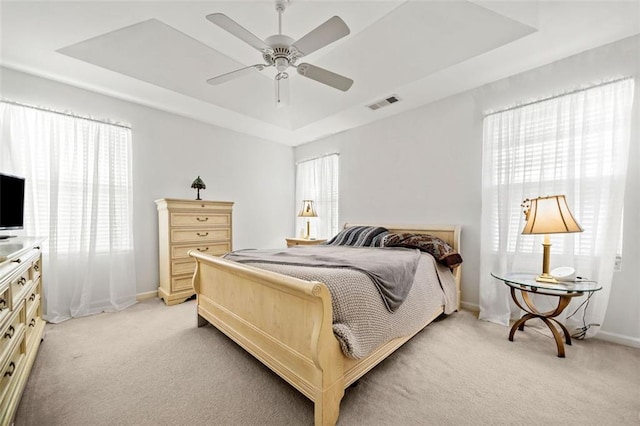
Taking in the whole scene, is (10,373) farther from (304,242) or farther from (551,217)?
(551,217)

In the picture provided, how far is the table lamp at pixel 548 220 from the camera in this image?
2.03 m

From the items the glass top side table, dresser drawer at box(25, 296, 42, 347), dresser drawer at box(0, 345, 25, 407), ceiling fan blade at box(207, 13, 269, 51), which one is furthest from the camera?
the glass top side table

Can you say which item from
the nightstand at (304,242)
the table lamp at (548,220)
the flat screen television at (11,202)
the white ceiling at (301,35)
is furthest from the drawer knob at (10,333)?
the table lamp at (548,220)

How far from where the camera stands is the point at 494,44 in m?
2.32

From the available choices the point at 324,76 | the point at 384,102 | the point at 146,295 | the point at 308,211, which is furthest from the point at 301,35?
the point at 146,295

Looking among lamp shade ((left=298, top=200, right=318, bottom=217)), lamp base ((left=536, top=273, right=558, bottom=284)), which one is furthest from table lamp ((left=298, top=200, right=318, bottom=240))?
lamp base ((left=536, top=273, right=558, bottom=284))

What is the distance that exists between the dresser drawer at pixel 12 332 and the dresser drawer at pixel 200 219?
1.74 metres

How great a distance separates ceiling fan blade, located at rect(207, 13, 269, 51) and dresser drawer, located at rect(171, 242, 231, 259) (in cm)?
216

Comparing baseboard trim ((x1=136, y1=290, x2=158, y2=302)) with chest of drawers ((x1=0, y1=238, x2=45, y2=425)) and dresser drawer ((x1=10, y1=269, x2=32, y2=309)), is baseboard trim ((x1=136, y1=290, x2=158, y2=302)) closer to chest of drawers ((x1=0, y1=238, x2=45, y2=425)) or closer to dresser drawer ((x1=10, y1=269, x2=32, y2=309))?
chest of drawers ((x1=0, y1=238, x2=45, y2=425))

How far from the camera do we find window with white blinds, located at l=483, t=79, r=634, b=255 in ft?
7.32

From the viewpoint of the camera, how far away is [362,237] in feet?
11.1

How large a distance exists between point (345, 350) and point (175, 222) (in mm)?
2771

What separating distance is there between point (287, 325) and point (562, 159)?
2.81 meters

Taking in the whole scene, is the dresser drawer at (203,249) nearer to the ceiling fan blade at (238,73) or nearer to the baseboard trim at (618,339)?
the ceiling fan blade at (238,73)
